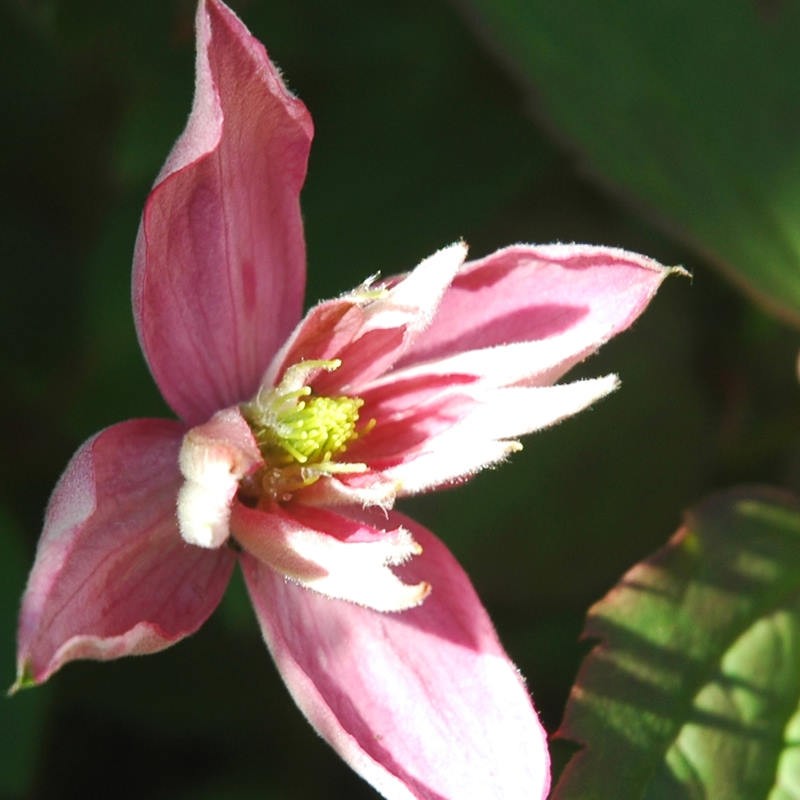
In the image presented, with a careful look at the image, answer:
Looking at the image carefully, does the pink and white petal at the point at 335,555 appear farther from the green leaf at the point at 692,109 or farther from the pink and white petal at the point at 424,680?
the green leaf at the point at 692,109

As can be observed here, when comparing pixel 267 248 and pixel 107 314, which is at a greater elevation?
pixel 267 248

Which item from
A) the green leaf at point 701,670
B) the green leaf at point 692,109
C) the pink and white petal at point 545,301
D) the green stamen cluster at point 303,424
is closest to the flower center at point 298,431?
the green stamen cluster at point 303,424

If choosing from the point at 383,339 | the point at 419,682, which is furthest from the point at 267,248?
the point at 419,682

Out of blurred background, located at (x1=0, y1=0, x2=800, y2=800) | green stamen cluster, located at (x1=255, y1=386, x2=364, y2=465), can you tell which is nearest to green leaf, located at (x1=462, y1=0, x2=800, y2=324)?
blurred background, located at (x1=0, y1=0, x2=800, y2=800)

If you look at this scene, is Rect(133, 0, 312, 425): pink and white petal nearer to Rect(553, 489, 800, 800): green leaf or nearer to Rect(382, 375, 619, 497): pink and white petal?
Rect(382, 375, 619, 497): pink and white petal

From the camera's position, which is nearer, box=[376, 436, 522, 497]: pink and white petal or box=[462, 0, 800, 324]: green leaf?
box=[376, 436, 522, 497]: pink and white petal

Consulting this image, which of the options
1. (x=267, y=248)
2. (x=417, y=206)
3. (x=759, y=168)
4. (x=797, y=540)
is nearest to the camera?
(x=267, y=248)

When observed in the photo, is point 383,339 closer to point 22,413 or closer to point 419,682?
point 419,682
